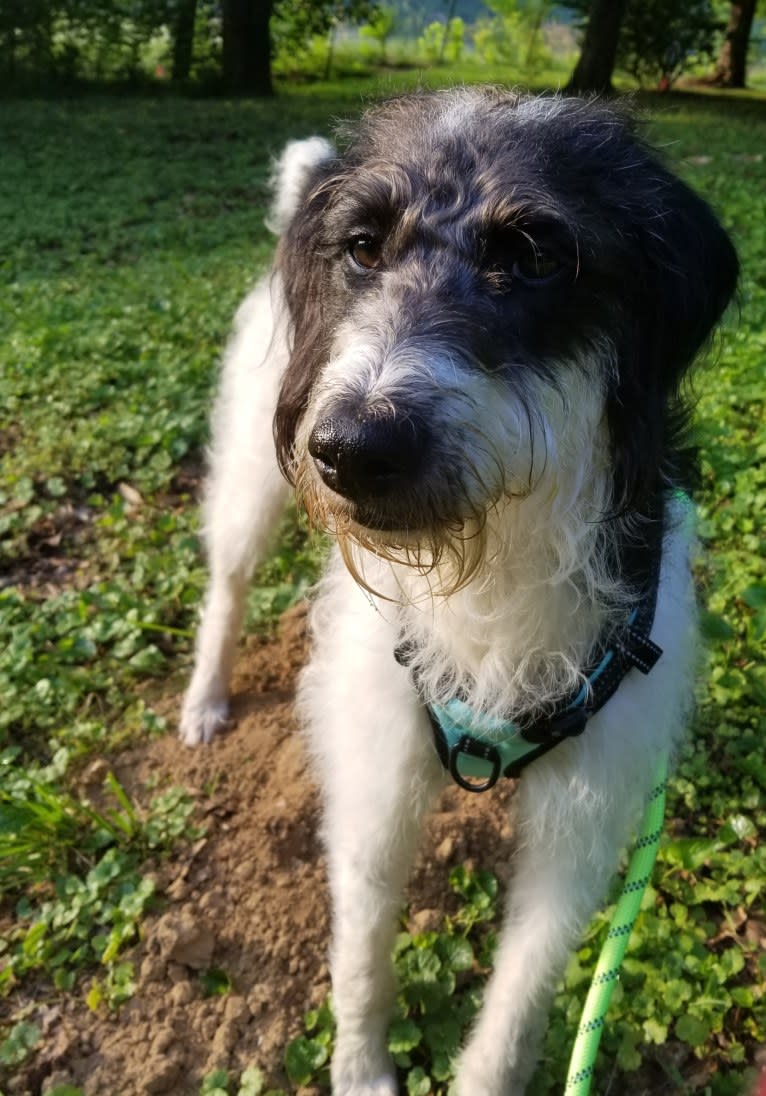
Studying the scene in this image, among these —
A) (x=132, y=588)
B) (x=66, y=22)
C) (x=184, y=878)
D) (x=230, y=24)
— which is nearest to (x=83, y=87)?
(x=66, y=22)

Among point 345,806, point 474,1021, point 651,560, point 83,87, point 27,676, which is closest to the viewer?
point 651,560

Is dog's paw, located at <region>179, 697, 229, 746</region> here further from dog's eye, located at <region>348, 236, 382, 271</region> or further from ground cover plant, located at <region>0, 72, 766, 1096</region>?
dog's eye, located at <region>348, 236, 382, 271</region>

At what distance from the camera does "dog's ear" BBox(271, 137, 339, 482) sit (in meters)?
1.81

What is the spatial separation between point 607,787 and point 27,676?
7.48 feet

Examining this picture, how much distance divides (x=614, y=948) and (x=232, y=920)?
1206 millimetres

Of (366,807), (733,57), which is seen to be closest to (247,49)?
(733,57)

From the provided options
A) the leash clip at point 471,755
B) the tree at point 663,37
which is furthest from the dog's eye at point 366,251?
the tree at point 663,37

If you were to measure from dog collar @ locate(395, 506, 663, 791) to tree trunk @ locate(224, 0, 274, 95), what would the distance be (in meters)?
18.2

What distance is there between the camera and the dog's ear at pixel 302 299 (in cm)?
181

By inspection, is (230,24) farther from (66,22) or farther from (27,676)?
(27,676)

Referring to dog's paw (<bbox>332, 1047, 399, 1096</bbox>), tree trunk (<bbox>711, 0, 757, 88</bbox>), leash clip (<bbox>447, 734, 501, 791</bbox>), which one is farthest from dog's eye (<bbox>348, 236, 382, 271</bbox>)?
tree trunk (<bbox>711, 0, 757, 88</bbox>)

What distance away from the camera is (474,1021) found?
2338 millimetres

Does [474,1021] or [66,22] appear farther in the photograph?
[66,22]

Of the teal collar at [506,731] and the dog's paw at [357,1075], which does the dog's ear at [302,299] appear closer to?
the teal collar at [506,731]
